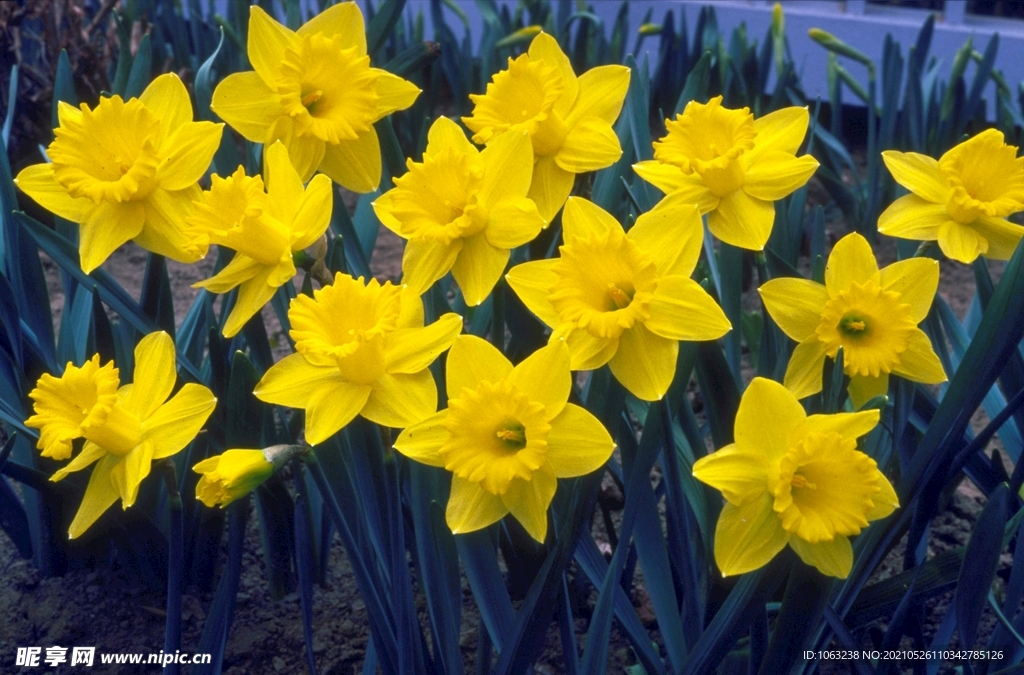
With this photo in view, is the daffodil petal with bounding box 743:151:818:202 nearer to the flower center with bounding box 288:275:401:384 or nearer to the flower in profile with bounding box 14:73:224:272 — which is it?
the flower center with bounding box 288:275:401:384

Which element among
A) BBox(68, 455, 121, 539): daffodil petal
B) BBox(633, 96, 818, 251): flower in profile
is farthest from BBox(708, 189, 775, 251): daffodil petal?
BBox(68, 455, 121, 539): daffodil petal

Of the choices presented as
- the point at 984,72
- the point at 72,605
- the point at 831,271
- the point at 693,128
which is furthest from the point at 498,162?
the point at 984,72

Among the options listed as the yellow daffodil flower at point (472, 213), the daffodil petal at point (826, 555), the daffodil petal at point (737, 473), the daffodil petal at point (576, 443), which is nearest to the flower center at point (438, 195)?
the yellow daffodil flower at point (472, 213)

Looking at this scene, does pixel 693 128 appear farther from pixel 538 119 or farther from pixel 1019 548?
pixel 1019 548

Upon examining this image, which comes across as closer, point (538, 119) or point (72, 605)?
point (538, 119)

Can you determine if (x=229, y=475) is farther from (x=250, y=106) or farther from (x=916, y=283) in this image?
(x=916, y=283)

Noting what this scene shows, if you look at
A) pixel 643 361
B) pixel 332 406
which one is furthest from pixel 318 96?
pixel 643 361

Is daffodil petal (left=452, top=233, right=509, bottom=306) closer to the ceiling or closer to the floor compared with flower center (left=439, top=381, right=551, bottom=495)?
closer to the ceiling
